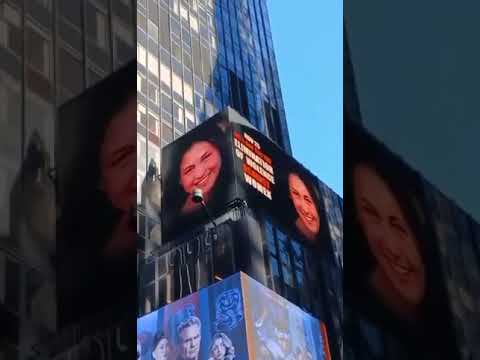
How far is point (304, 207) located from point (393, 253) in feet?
224

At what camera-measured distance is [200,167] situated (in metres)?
72.7

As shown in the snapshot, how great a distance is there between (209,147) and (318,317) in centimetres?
1442

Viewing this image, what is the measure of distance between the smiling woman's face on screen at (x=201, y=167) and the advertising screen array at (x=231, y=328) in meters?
9.06

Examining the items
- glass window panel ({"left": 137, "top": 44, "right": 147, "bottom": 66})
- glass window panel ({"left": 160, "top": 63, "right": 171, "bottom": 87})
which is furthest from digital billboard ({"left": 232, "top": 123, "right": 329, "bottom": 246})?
glass window panel ({"left": 137, "top": 44, "right": 147, "bottom": 66})

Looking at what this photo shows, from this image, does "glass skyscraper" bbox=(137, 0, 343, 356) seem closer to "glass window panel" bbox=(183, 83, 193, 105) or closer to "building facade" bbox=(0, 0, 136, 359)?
"glass window panel" bbox=(183, 83, 193, 105)

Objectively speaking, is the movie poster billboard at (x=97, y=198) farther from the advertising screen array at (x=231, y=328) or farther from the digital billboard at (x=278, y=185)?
the digital billboard at (x=278, y=185)

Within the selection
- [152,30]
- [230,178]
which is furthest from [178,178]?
[152,30]

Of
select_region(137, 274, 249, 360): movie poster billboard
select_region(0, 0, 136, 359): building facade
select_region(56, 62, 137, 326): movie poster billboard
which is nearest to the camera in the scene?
select_region(0, 0, 136, 359): building facade

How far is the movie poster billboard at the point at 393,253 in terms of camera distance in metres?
8.22

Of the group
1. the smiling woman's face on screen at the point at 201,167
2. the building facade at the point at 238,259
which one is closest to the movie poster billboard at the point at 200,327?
the building facade at the point at 238,259

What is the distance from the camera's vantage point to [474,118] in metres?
8.44

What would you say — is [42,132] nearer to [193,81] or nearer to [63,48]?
[63,48]

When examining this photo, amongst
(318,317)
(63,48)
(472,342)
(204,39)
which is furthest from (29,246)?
(204,39)

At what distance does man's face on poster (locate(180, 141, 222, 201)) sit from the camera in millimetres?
71375
